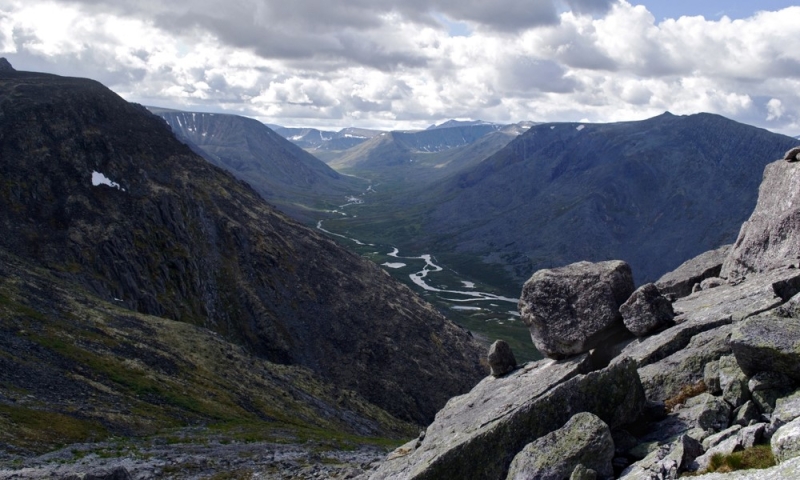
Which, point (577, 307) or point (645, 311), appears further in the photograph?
point (577, 307)

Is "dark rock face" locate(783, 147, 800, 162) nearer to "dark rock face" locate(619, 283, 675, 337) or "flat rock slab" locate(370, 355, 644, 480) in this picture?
"dark rock face" locate(619, 283, 675, 337)

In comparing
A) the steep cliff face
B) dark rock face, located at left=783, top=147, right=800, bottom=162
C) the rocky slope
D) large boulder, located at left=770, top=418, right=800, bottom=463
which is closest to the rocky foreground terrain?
large boulder, located at left=770, top=418, right=800, bottom=463

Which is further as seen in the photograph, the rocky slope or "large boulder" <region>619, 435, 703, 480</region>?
the rocky slope

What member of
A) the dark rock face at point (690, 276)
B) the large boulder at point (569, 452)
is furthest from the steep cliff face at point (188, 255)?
the large boulder at point (569, 452)

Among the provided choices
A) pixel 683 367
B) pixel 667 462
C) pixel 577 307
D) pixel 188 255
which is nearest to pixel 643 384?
pixel 683 367

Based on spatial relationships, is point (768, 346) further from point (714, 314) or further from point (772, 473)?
point (714, 314)

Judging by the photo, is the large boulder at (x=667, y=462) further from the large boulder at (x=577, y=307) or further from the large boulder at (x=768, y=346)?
the large boulder at (x=577, y=307)
